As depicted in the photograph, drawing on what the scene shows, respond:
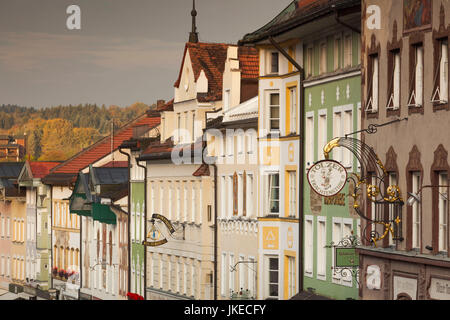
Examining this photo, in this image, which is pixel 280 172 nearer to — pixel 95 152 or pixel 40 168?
pixel 95 152

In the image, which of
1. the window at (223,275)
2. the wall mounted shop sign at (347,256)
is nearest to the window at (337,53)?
the wall mounted shop sign at (347,256)

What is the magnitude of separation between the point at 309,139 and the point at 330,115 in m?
2.87

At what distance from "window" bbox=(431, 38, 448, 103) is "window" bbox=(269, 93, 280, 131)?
19.2m

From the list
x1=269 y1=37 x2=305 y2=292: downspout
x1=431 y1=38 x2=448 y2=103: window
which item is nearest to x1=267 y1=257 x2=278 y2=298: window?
x1=269 y1=37 x2=305 y2=292: downspout

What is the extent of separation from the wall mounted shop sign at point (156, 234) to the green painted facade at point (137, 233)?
3.64 metres

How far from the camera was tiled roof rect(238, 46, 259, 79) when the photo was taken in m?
59.4

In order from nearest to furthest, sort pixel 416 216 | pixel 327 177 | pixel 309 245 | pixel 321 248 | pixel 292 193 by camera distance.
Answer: pixel 416 216
pixel 327 177
pixel 321 248
pixel 309 245
pixel 292 193

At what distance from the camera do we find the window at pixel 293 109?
48.0 metres

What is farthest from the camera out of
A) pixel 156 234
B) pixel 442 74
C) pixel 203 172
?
pixel 156 234

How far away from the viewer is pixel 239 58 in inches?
2360

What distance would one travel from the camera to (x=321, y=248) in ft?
146

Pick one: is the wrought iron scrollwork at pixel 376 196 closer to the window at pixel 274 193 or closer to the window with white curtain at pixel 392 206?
the window with white curtain at pixel 392 206

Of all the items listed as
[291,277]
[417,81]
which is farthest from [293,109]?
[417,81]

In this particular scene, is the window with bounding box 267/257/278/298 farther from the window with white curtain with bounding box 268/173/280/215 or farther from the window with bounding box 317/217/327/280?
the window with bounding box 317/217/327/280
